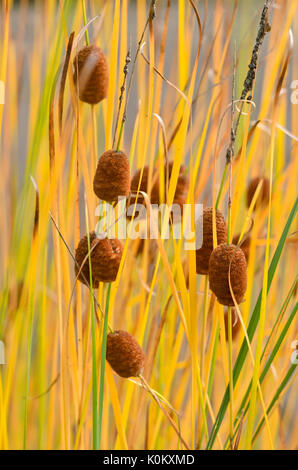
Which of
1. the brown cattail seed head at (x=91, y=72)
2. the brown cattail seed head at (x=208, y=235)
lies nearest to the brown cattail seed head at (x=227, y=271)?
Answer: the brown cattail seed head at (x=208, y=235)

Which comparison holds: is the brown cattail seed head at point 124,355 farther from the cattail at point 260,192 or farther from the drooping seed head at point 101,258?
the cattail at point 260,192

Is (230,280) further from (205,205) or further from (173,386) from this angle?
(173,386)

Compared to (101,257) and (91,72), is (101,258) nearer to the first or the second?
(101,257)

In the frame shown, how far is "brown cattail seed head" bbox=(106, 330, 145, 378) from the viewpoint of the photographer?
42 centimetres

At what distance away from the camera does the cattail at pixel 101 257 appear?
0.41 metres

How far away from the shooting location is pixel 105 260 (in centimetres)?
41

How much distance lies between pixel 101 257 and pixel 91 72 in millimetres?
146

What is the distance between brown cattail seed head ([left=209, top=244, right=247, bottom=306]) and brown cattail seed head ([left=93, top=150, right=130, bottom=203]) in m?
0.08

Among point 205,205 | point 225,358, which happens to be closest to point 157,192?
point 205,205

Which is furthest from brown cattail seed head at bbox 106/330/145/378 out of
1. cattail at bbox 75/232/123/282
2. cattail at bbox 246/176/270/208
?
cattail at bbox 246/176/270/208

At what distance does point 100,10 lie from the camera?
1.59 ft

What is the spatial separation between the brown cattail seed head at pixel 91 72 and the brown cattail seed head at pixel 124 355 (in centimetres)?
19

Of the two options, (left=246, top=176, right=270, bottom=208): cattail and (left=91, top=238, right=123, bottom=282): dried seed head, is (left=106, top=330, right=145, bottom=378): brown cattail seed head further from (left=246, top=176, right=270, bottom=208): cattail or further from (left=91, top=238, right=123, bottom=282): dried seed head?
(left=246, top=176, right=270, bottom=208): cattail

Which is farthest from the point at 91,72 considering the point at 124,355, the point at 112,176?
the point at 124,355
